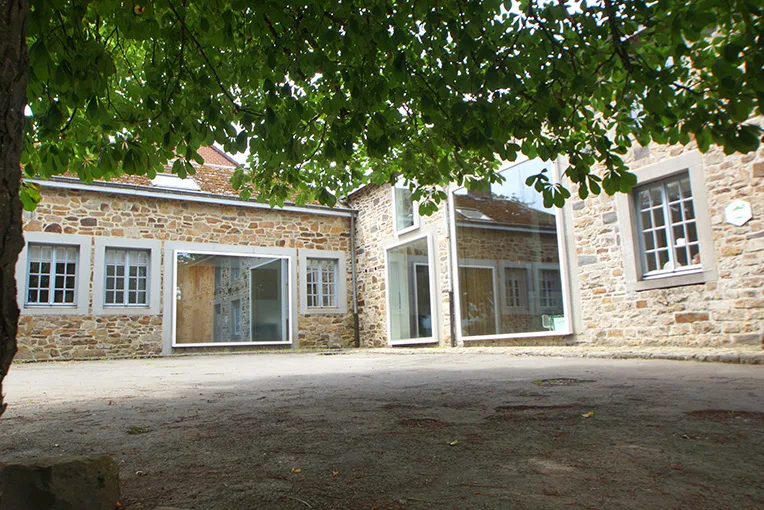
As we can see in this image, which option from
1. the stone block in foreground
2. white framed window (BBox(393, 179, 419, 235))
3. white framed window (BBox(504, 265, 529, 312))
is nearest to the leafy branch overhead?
the stone block in foreground

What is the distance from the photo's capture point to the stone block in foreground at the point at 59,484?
1.58m

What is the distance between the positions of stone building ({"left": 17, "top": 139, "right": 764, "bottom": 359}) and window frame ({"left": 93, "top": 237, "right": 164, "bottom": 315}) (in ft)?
0.11

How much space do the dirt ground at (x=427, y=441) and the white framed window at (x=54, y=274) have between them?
8.01m

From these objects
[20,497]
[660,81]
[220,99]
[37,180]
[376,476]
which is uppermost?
[37,180]

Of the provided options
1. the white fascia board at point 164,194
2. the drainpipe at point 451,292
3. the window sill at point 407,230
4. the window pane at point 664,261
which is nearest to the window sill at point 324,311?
the white fascia board at point 164,194

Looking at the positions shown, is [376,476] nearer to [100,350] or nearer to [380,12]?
[380,12]

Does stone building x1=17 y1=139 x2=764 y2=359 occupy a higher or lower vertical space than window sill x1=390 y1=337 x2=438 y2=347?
higher

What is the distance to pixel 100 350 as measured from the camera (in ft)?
40.9

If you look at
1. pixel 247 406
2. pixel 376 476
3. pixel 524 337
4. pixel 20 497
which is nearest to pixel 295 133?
pixel 247 406

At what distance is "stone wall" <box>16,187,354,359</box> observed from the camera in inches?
477

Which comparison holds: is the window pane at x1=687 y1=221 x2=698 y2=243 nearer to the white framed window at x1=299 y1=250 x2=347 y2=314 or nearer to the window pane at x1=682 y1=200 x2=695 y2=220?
the window pane at x1=682 y1=200 x2=695 y2=220

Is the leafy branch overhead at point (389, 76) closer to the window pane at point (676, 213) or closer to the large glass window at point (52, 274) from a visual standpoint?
the window pane at point (676, 213)

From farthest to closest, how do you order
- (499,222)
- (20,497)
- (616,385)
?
(499,222)
(616,385)
(20,497)

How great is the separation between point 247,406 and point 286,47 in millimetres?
2434
